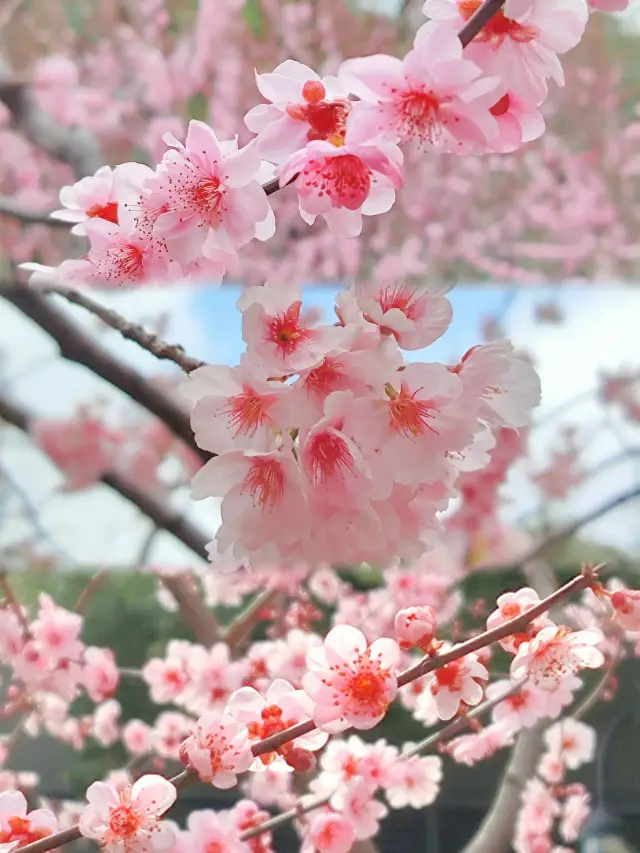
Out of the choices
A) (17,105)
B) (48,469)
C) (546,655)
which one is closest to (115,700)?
(48,469)

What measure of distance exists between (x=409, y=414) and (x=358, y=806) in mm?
420

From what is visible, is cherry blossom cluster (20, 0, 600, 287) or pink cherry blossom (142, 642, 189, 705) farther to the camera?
pink cherry blossom (142, 642, 189, 705)

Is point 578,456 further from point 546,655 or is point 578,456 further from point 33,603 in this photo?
point 33,603

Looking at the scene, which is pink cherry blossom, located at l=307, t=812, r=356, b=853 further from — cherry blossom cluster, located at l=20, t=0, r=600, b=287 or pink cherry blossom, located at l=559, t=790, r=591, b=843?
cherry blossom cluster, located at l=20, t=0, r=600, b=287

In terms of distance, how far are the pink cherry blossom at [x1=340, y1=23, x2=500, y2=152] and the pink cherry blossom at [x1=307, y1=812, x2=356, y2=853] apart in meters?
0.53

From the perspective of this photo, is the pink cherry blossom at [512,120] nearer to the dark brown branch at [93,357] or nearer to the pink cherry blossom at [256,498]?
the pink cherry blossom at [256,498]

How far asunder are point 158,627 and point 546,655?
52 cm

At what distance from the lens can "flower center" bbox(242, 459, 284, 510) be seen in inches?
13.1

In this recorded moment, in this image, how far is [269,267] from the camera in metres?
1.10

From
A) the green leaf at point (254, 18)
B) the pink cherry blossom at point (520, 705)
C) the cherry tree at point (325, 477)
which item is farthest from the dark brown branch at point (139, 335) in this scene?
the green leaf at point (254, 18)

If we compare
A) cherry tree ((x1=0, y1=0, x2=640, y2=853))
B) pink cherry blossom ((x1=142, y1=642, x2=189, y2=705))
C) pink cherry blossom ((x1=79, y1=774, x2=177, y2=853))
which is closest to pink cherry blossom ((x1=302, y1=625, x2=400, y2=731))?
cherry tree ((x1=0, y1=0, x2=640, y2=853))

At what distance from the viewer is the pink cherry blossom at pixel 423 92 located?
28 centimetres

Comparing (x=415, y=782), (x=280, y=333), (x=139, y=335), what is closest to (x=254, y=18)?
(x=139, y=335)

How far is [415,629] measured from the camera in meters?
0.41
